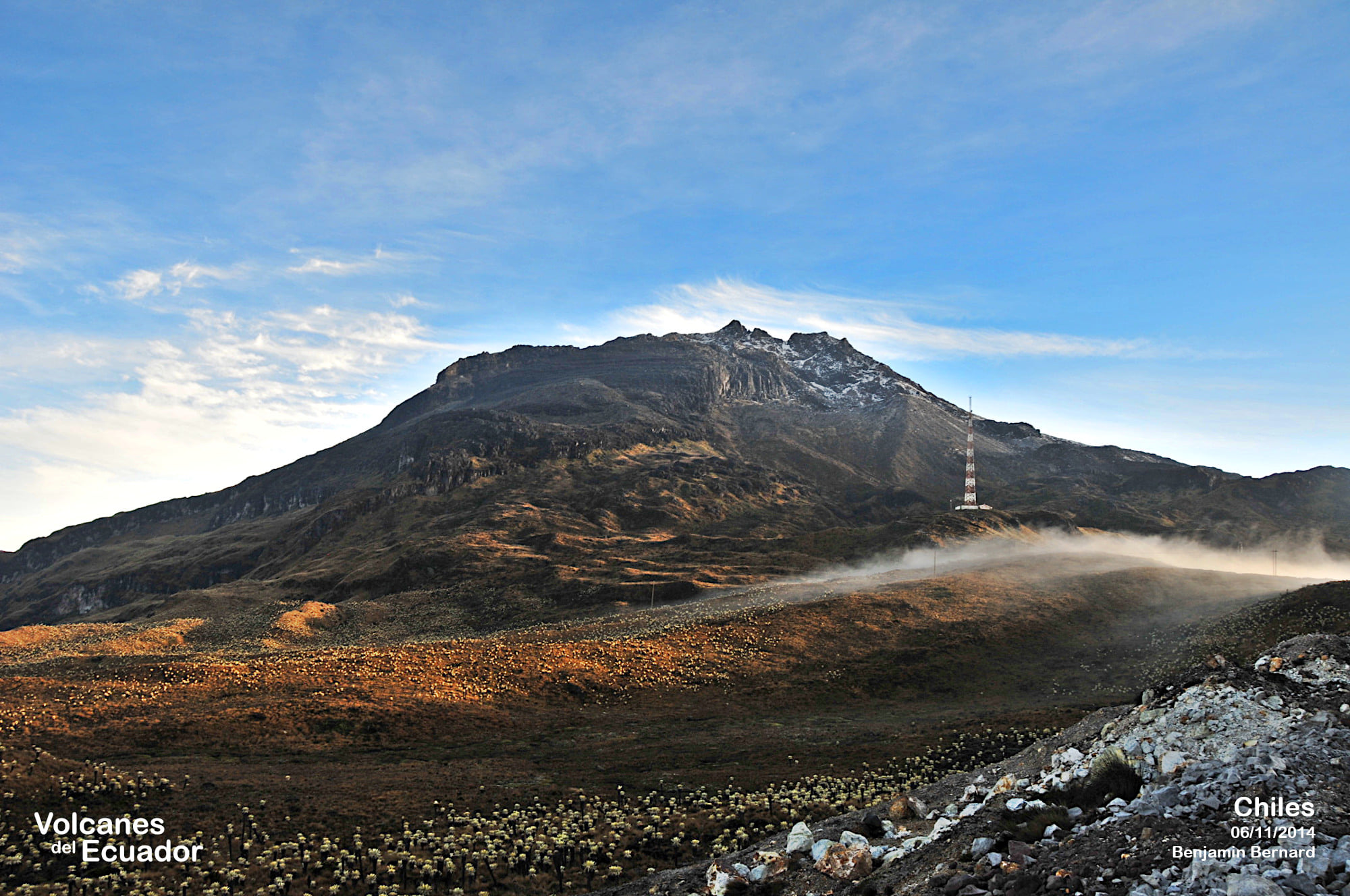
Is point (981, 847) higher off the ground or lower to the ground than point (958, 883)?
higher

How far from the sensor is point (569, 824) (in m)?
25.4

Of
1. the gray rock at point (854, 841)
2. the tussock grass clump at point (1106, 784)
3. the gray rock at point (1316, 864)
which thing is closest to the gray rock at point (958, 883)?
the gray rock at point (854, 841)

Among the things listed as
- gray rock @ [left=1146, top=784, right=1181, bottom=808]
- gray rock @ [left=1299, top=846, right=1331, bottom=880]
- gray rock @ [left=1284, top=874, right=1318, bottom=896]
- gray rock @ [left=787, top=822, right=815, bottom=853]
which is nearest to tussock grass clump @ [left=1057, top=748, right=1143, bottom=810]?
gray rock @ [left=1146, top=784, right=1181, bottom=808]

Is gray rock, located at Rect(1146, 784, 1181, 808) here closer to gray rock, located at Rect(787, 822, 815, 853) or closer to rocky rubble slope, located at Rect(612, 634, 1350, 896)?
rocky rubble slope, located at Rect(612, 634, 1350, 896)

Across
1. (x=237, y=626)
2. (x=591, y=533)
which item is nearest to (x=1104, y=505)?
(x=591, y=533)

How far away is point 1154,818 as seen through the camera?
10477 millimetres

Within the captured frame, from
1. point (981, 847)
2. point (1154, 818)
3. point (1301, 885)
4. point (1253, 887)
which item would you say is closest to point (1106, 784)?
point (1154, 818)

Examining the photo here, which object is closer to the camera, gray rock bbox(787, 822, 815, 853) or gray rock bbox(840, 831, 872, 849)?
gray rock bbox(840, 831, 872, 849)

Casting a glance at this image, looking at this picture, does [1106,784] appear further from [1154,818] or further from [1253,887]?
[1253,887]

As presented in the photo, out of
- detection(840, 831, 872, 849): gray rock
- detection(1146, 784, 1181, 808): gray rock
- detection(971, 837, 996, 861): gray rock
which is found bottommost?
detection(840, 831, 872, 849): gray rock

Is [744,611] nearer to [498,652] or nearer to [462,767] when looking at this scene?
[498,652]

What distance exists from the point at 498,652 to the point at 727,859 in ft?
143

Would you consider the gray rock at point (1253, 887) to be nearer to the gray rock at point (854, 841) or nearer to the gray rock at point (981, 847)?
the gray rock at point (981, 847)

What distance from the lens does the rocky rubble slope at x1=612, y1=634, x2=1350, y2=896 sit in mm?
9078
